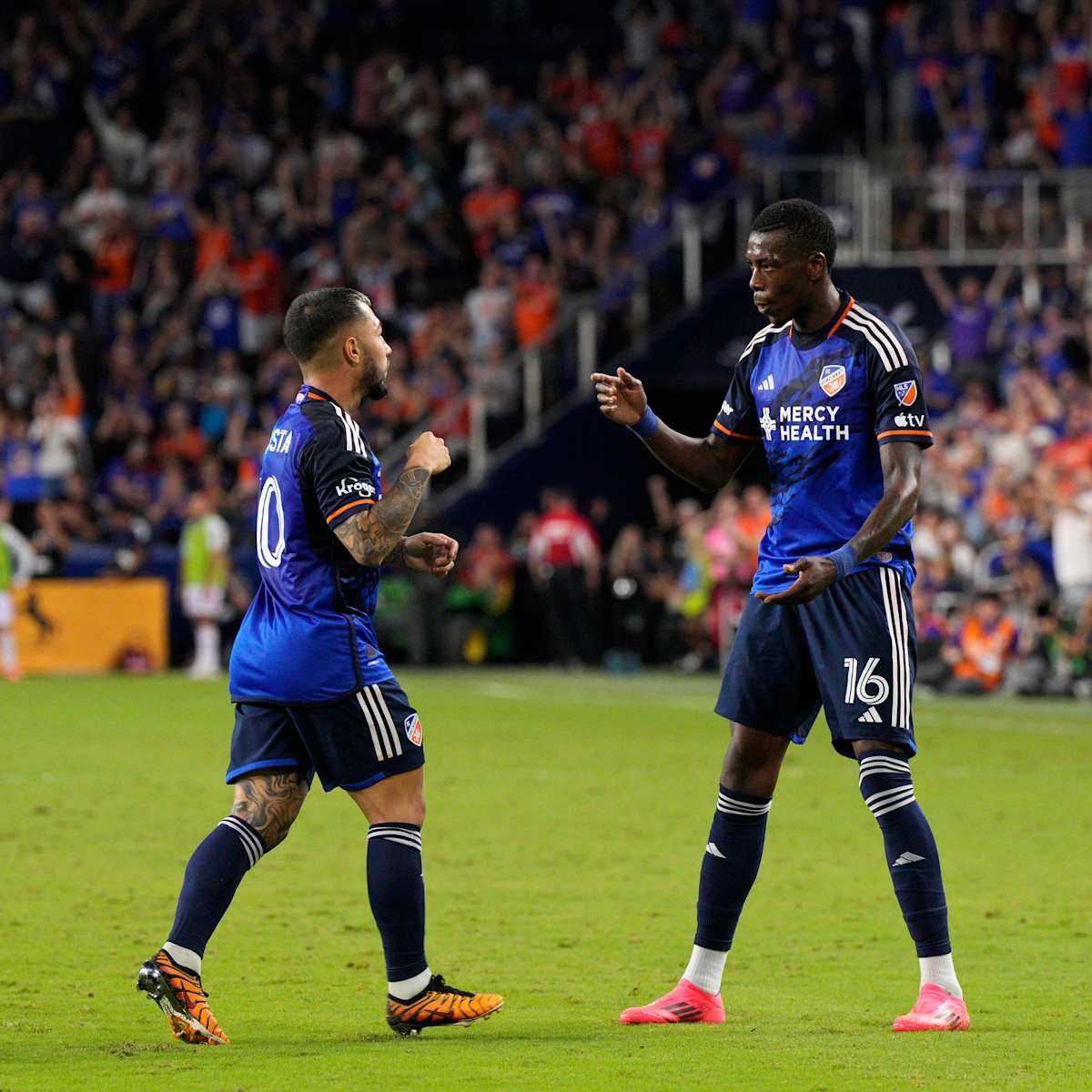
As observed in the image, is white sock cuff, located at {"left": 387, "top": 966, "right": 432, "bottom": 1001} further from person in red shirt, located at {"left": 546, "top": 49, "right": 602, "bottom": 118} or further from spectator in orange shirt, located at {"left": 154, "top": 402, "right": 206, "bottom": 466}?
person in red shirt, located at {"left": 546, "top": 49, "right": 602, "bottom": 118}

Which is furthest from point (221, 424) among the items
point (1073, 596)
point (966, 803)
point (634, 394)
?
point (634, 394)

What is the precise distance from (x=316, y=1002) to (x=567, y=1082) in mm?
1552

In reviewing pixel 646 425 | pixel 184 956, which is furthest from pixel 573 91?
pixel 184 956

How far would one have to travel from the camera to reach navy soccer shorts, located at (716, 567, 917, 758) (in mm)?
6730

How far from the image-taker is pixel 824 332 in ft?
23.0

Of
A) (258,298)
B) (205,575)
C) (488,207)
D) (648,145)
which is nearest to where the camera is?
(205,575)

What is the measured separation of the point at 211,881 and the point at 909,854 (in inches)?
81.0

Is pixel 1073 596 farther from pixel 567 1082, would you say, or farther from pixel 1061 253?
pixel 567 1082

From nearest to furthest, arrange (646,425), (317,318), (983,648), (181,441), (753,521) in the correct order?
(317,318), (646,425), (983,648), (753,521), (181,441)

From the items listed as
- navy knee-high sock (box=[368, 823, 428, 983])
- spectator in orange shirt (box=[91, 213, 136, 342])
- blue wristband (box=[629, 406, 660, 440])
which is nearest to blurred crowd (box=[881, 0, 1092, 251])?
spectator in orange shirt (box=[91, 213, 136, 342])

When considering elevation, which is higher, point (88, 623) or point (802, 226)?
point (802, 226)

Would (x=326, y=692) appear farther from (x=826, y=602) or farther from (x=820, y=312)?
(x=820, y=312)

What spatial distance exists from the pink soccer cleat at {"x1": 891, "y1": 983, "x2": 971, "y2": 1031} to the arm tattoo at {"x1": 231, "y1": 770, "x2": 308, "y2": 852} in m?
1.90

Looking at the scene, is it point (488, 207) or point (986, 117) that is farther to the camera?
point (488, 207)
